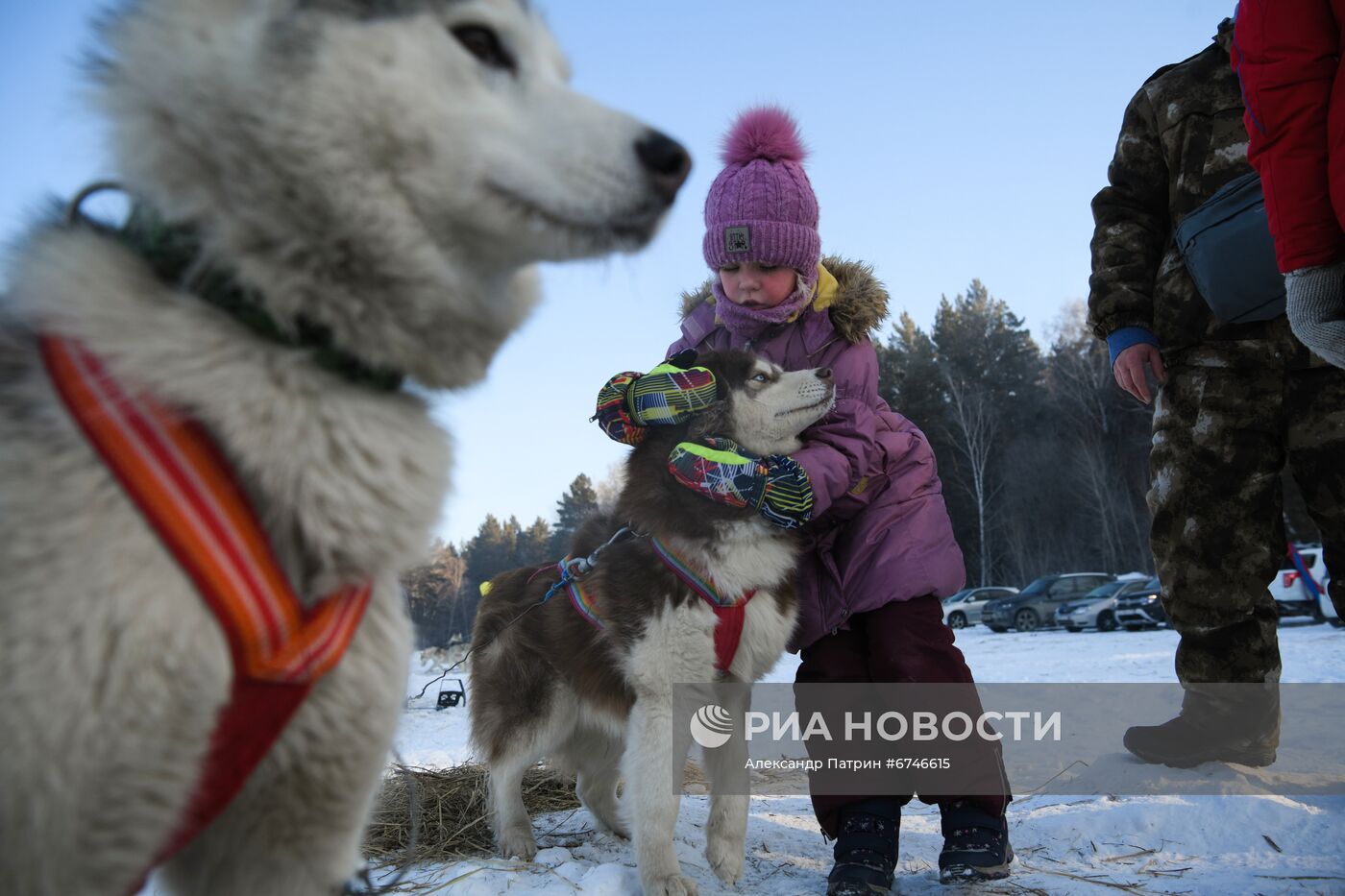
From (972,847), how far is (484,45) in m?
2.56

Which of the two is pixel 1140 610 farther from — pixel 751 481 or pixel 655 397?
pixel 655 397

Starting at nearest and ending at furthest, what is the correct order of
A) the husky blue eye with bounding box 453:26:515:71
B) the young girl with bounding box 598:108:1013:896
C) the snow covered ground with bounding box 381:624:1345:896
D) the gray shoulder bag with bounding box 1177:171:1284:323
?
the husky blue eye with bounding box 453:26:515:71 → the snow covered ground with bounding box 381:624:1345:896 → the gray shoulder bag with bounding box 1177:171:1284:323 → the young girl with bounding box 598:108:1013:896

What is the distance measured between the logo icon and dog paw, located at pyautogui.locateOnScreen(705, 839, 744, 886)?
333 millimetres

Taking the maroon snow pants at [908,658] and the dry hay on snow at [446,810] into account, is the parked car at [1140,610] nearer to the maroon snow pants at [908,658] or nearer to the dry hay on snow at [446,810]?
the dry hay on snow at [446,810]

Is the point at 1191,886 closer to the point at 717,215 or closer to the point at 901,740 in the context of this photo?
the point at 901,740

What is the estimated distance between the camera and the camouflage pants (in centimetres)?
284

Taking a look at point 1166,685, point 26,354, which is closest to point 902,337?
point 1166,685

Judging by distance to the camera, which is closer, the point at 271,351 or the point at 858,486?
the point at 271,351

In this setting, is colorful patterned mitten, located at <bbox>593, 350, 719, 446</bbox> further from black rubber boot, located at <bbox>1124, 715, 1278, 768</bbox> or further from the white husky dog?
black rubber boot, located at <bbox>1124, 715, 1278, 768</bbox>

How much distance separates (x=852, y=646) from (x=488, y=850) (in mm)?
1679

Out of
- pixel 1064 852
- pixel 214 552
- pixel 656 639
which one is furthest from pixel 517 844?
pixel 214 552

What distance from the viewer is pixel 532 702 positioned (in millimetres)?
3516

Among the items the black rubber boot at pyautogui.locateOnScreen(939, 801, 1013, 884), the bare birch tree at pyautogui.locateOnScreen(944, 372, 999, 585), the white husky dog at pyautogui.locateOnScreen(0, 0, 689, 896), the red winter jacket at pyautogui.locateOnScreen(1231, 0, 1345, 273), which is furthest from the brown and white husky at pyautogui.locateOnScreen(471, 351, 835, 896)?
the bare birch tree at pyautogui.locateOnScreen(944, 372, 999, 585)

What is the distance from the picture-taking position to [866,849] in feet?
8.65
